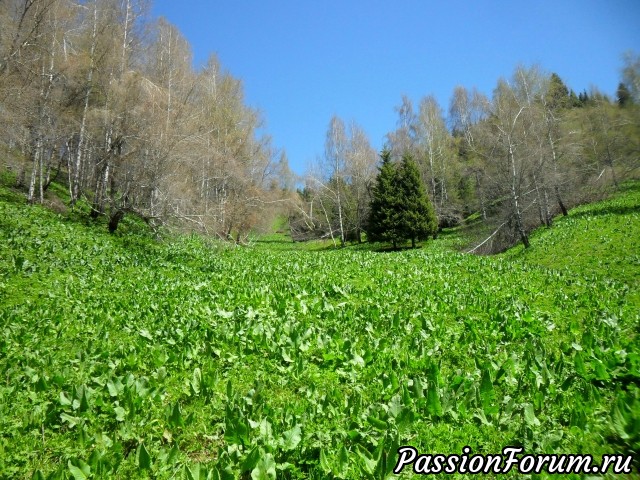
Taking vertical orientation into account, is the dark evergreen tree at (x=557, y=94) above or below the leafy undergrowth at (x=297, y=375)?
above

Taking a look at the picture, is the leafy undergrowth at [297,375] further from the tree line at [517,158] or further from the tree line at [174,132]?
the tree line at [517,158]

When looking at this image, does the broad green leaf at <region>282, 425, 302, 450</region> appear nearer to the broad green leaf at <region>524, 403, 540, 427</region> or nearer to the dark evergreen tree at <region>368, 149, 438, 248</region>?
the broad green leaf at <region>524, 403, 540, 427</region>

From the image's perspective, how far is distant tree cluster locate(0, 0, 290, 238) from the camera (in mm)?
16219

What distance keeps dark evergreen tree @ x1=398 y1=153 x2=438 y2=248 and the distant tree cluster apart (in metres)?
15.7

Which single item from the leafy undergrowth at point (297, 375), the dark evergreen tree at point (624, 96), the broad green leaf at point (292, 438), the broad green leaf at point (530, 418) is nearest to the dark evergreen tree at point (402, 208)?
the dark evergreen tree at point (624, 96)

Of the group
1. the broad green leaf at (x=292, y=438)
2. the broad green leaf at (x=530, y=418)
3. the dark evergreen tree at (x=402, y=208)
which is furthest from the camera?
the dark evergreen tree at (x=402, y=208)

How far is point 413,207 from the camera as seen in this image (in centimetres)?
3506

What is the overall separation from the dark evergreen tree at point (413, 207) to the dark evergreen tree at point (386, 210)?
0.57 metres

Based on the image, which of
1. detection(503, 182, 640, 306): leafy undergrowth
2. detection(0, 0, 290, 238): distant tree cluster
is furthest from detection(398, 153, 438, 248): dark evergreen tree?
detection(0, 0, 290, 238): distant tree cluster

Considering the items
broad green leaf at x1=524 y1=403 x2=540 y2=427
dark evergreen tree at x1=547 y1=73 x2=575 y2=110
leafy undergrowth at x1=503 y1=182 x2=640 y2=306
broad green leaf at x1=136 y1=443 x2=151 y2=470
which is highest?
dark evergreen tree at x1=547 y1=73 x2=575 y2=110

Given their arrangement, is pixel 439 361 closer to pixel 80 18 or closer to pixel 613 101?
pixel 613 101

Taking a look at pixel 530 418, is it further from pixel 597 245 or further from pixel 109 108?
pixel 109 108

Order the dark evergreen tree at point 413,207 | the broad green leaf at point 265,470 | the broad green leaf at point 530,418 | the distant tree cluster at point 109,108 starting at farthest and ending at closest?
the dark evergreen tree at point 413,207 < the distant tree cluster at point 109,108 < the broad green leaf at point 530,418 < the broad green leaf at point 265,470

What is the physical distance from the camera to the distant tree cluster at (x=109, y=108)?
53.2 ft
